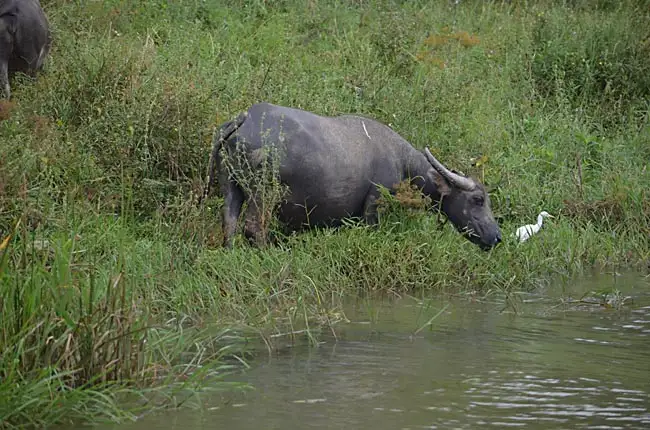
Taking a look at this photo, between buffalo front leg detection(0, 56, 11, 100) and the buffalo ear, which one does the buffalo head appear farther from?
buffalo front leg detection(0, 56, 11, 100)

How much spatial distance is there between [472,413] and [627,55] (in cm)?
772

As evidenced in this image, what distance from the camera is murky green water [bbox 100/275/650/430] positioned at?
5379 millimetres

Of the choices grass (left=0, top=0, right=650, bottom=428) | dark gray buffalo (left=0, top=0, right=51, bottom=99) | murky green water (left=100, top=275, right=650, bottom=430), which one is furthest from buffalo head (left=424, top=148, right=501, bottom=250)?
dark gray buffalo (left=0, top=0, right=51, bottom=99)

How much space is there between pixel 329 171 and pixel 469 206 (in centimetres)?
117

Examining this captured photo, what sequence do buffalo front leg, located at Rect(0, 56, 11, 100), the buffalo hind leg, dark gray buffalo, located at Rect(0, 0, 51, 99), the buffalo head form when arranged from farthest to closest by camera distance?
dark gray buffalo, located at Rect(0, 0, 51, 99), buffalo front leg, located at Rect(0, 56, 11, 100), the buffalo head, the buffalo hind leg

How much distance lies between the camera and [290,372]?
6121 mm

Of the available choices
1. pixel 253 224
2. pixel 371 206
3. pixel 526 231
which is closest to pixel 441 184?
pixel 371 206

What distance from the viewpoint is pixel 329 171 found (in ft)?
28.2

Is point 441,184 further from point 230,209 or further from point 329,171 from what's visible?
point 230,209

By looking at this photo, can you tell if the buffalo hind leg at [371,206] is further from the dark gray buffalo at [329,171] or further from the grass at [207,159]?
the grass at [207,159]

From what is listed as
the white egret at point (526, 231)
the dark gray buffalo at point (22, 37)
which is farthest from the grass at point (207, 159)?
the dark gray buffalo at point (22, 37)

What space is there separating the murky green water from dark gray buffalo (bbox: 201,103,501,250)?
102cm

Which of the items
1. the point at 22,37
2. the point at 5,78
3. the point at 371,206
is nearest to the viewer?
the point at 371,206

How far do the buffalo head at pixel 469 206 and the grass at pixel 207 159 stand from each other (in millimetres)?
139
